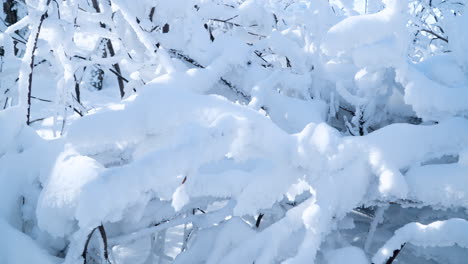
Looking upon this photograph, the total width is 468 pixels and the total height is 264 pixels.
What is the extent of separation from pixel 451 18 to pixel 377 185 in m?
0.73

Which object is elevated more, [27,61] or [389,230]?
[27,61]

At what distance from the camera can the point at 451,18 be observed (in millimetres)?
1255

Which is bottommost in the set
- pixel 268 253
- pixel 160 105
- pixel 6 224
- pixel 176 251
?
pixel 176 251

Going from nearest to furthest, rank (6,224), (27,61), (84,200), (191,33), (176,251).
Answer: (84,200), (6,224), (27,61), (176,251), (191,33)

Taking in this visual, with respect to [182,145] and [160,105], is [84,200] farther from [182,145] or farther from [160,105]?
[160,105]

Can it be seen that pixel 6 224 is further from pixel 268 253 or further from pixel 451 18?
pixel 451 18

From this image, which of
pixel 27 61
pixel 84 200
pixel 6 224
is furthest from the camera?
pixel 27 61

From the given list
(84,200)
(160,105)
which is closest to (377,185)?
(160,105)

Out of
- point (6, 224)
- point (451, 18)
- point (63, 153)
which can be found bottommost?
point (6, 224)

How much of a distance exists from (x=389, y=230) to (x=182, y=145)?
1034 millimetres

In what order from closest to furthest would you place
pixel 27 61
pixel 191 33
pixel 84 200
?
pixel 84 200
pixel 27 61
pixel 191 33

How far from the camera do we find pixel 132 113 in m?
1.03

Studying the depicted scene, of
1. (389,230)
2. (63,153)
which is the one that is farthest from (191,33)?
(389,230)

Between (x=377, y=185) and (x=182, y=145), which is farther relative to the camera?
(x=377, y=185)
